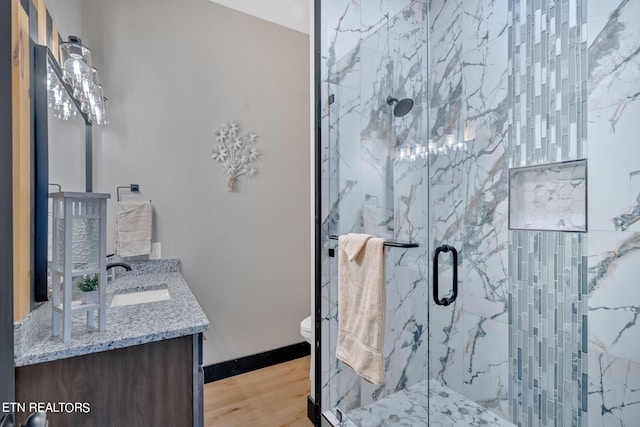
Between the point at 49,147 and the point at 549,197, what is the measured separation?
228cm

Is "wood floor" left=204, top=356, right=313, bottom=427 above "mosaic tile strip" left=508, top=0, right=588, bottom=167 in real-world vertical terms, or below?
below

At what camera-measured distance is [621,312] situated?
126 cm

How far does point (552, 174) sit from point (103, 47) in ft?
9.27

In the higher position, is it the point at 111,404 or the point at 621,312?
the point at 621,312

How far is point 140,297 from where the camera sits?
71.8 inches

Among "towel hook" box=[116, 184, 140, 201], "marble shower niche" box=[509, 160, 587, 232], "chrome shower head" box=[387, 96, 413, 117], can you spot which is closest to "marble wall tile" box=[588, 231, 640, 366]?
"marble shower niche" box=[509, 160, 587, 232]

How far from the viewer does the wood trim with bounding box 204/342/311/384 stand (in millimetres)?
2357

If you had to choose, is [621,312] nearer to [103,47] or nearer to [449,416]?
[449,416]

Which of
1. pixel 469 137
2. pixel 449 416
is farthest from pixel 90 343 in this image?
pixel 469 137

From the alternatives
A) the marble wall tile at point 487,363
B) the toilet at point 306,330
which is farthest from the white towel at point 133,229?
the marble wall tile at point 487,363

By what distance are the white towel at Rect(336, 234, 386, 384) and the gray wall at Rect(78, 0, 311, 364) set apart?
1123 millimetres

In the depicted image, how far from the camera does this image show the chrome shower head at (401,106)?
1.64 metres

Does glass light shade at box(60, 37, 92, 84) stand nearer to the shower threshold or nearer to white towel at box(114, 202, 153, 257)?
white towel at box(114, 202, 153, 257)

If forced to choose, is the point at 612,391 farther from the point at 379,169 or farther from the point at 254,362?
the point at 254,362
